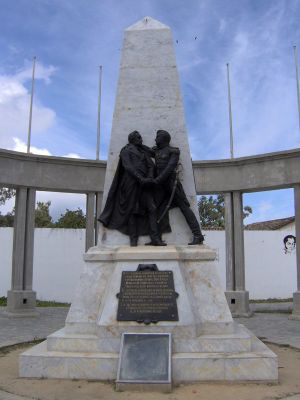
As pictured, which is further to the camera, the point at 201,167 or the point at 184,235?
the point at 201,167

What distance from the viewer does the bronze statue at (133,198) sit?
6.89 metres

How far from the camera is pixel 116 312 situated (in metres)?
5.83

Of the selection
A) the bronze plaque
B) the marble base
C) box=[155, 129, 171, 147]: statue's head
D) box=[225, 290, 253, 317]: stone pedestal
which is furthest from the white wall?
the marble base

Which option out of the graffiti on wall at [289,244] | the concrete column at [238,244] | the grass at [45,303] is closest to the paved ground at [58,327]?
the concrete column at [238,244]

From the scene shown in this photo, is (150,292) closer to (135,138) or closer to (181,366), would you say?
(181,366)

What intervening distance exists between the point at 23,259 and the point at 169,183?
23.3ft

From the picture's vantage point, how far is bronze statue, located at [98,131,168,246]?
689 cm

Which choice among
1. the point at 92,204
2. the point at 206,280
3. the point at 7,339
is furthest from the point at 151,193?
the point at 92,204

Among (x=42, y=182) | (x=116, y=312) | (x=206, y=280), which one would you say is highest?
(x=42, y=182)

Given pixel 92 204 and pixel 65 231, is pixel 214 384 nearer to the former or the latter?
pixel 92 204

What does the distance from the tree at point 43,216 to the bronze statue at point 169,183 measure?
2851 cm

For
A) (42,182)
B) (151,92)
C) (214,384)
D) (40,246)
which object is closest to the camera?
(214,384)

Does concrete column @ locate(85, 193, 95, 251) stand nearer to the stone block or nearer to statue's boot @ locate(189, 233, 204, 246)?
the stone block

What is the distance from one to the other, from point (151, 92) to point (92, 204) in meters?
6.51
